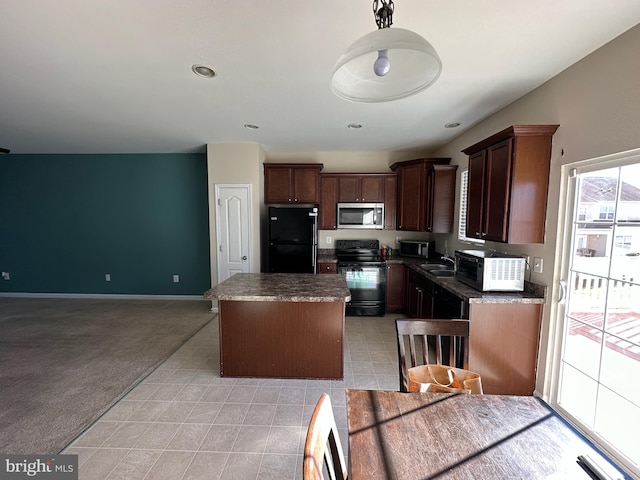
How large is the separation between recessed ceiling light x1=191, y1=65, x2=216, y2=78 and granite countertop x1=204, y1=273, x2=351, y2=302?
1.80 meters

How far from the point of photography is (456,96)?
2430 mm

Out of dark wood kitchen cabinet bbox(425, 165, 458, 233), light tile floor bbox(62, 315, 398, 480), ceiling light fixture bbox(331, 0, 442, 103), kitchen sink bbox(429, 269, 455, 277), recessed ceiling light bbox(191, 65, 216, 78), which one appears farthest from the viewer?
dark wood kitchen cabinet bbox(425, 165, 458, 233)

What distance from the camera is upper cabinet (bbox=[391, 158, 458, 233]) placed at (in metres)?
3.77

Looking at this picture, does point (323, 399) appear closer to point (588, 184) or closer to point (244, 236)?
point (588, 184)

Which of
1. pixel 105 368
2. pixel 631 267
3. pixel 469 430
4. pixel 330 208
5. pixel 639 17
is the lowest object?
pixel 105 368

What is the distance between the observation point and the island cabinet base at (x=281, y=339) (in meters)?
2.39

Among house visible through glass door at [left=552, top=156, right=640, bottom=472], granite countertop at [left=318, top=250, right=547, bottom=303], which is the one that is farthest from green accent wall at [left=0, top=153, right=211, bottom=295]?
house visible through glass door at [left=552, top=156, right=640, bottom=472]

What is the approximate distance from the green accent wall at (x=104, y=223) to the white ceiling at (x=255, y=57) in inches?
56.5

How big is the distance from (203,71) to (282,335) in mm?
2348

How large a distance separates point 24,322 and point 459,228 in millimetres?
6364

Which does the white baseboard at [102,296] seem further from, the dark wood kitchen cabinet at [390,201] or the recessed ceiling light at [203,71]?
the recessed ceiling light at [203,71]

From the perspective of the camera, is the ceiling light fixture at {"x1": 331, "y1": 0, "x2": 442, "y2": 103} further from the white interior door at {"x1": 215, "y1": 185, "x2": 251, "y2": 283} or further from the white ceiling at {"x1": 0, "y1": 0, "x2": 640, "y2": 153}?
the white interior door at {"x1": 215, "y1": 185, "x2": 251, "y2": 283}

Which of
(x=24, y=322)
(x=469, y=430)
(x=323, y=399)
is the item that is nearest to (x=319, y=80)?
(x=323, y=399)

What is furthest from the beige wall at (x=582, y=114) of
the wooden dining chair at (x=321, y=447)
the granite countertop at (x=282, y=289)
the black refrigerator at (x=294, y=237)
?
the black refrigerator at (x=294, y=237)
